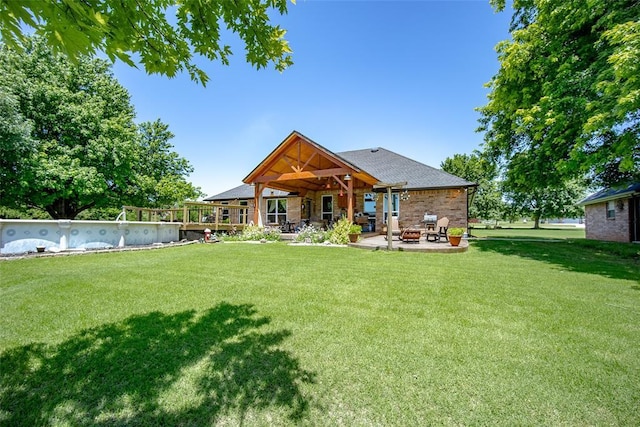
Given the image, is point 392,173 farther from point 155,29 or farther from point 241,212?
point 155,29

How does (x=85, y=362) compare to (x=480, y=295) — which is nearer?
(x=85, y=362)

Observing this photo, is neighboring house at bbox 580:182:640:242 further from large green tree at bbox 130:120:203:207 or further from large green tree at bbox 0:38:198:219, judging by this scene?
large green tree at bbox 130:120:203:207

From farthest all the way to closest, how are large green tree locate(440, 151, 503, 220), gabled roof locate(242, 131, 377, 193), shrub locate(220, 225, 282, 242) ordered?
large green tree locate(440, 151, 503, 220) → shrub locate(220, 225, 282, 242) → gabled roof locate(242, 131, 377, 193)

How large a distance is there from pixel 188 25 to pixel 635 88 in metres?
10.5

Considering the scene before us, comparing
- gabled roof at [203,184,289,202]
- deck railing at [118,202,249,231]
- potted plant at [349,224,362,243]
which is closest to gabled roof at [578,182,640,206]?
potted plant at [349,224,362,243]

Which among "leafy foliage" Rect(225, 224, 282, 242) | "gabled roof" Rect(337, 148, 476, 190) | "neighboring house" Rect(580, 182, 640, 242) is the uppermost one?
"gabled roof" Rect(337, 148, 476, 190)

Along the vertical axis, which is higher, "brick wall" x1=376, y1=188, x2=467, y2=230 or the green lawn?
"brick wall" x1=376, y1=188, x2=467, y2=230

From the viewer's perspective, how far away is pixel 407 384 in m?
2.37

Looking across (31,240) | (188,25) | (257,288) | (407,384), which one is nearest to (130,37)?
(188,25)

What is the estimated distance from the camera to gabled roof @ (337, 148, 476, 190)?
15844 millimetres

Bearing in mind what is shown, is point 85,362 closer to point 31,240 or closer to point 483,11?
point 31,240

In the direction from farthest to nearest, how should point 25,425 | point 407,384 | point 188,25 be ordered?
point 188,25 → point 407,384 → point 25,425

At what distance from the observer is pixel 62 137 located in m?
17.0

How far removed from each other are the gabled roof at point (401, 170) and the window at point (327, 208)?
3.30 metres
